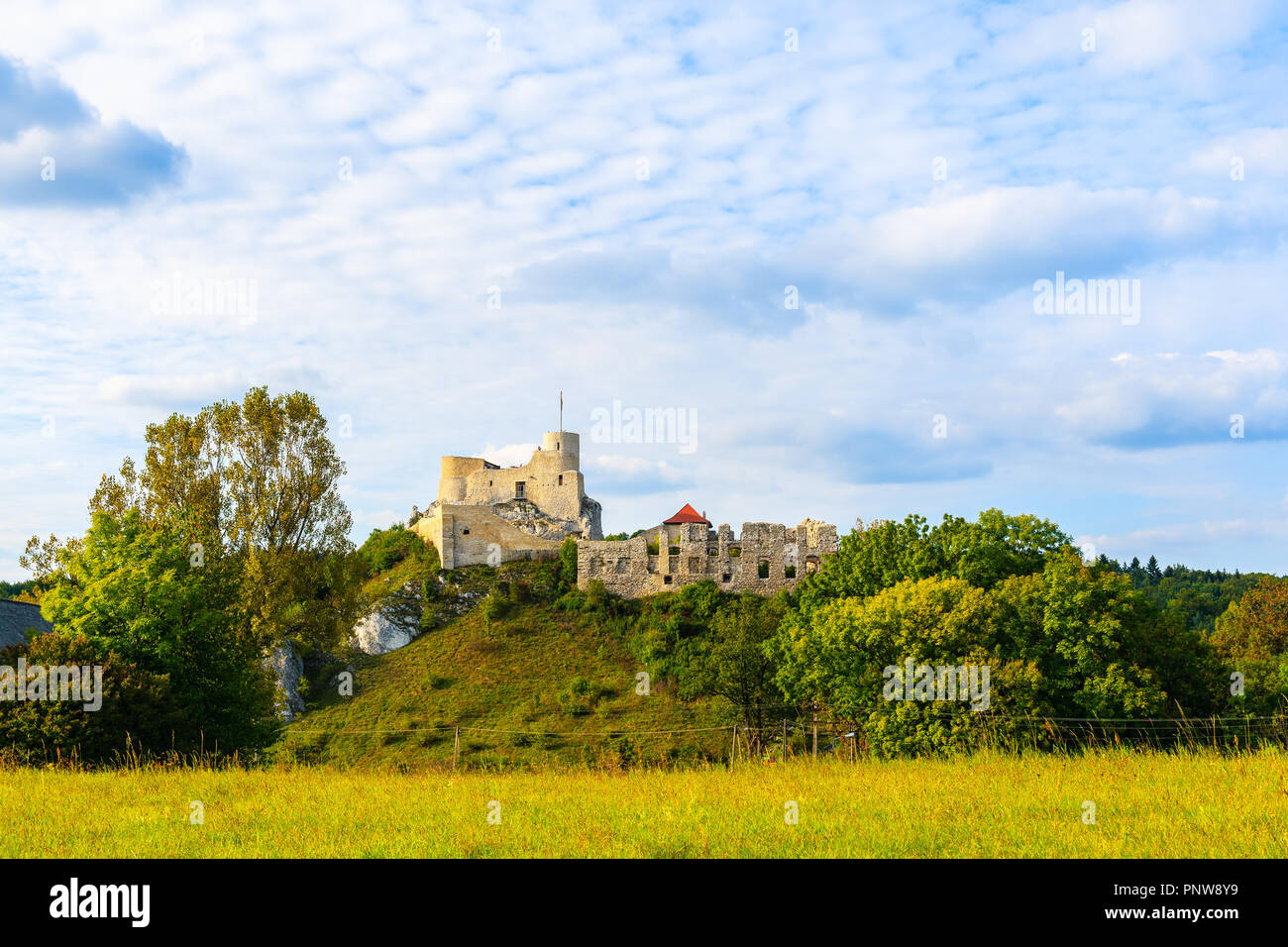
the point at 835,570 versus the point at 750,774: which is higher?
the point at 835,570

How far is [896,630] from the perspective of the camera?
1224 inches

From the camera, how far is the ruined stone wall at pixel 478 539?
63562 millimetres

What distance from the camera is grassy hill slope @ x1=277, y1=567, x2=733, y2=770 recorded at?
42250 millimetres

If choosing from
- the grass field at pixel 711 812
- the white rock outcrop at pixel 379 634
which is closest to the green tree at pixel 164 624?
the grass field at pixel 711 812

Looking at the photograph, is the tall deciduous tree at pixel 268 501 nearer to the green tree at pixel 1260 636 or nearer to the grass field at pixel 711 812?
the grass field at pixel 711 812

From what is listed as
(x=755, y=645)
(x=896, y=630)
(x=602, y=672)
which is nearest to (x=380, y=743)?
(x=602, y=672)

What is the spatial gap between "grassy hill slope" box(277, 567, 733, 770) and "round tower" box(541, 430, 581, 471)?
17714 mm

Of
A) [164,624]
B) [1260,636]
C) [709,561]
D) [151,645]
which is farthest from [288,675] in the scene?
[1260,636]

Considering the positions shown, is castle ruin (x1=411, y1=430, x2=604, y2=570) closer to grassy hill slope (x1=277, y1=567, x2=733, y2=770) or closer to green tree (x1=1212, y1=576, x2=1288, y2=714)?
grassy hill slope (x1=277, y1=567, x2=733, y2=770)

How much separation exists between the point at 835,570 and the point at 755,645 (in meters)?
8.07

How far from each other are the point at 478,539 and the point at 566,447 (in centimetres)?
1431

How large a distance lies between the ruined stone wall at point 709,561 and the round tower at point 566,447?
13.8 meters

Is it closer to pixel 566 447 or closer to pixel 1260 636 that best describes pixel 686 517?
pixel 566 447
